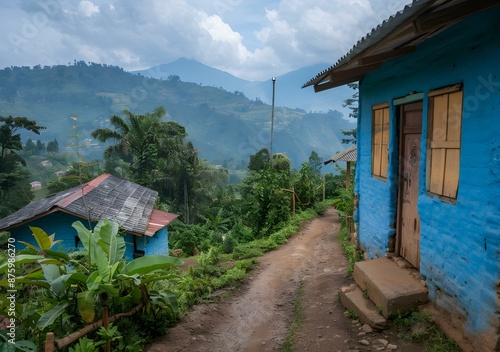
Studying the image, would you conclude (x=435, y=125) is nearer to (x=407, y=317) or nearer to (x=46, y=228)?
(x=407, y=317)

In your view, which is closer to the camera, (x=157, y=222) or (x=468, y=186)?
(x=468, y=186)

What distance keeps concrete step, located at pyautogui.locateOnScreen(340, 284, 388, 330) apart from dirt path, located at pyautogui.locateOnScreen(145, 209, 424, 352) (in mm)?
98

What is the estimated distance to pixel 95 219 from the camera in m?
10.5

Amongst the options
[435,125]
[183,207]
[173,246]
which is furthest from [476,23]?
[183,207]

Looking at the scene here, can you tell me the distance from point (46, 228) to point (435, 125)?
12.1m

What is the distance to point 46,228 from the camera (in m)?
11.6

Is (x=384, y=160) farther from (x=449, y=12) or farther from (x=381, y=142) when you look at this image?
(x=449, y=12)

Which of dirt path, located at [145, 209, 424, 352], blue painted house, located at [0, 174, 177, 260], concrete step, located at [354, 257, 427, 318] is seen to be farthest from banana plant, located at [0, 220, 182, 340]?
blue painted house, located at [0, 174, 177, 260]

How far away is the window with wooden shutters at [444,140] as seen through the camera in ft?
12.1

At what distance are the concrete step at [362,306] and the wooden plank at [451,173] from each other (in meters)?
1.69

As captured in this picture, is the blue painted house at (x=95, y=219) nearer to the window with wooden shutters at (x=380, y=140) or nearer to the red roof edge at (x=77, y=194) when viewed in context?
the red roof edge at (x=77, y=194)

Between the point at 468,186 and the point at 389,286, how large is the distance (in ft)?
5.36

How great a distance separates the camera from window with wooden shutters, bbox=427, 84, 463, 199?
145 inches

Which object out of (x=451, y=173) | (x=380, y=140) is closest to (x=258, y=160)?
(x=380, y=140)
